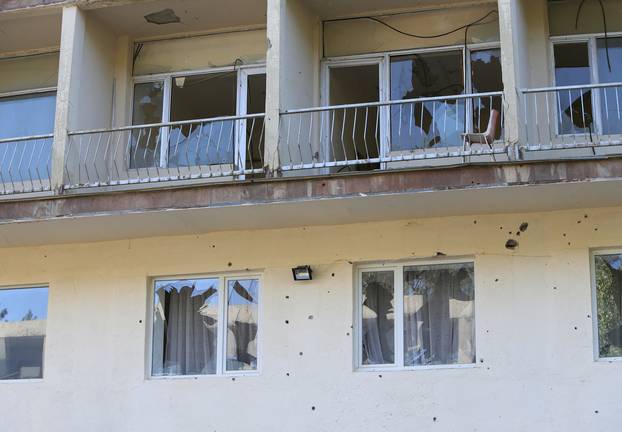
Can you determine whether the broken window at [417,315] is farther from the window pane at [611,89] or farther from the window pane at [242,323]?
the window pane at [611,89]

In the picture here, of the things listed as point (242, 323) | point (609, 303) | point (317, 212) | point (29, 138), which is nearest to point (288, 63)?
point (317, 212)

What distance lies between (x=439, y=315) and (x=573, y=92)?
3.07 metres

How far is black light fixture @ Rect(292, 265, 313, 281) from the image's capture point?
38.5 ft

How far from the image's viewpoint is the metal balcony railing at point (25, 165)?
13663 mm

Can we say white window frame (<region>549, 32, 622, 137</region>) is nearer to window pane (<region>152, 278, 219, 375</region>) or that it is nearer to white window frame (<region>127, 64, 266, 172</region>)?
white window frame (<region>127, 64, 266, 172</region>)

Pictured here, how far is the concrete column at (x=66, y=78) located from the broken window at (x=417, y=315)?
3.80 meters

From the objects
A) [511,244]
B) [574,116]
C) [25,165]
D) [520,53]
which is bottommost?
[511,244]

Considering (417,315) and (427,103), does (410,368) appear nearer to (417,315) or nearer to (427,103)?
(417,315)

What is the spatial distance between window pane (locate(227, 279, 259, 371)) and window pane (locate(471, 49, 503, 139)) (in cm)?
327

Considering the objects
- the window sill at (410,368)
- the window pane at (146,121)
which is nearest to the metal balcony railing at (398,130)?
the window pane at (146,121)

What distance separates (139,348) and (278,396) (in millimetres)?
1818

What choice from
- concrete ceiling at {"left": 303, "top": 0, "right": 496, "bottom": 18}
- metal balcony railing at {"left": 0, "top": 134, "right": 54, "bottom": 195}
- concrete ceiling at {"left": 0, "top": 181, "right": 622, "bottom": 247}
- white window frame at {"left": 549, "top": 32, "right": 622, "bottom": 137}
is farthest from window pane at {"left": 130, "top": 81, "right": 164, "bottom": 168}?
white window frame at {"left": 549, "top": 32, "right": 622, "bottom": 137}

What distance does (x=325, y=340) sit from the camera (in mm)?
11547

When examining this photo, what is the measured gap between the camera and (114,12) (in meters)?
13.1
